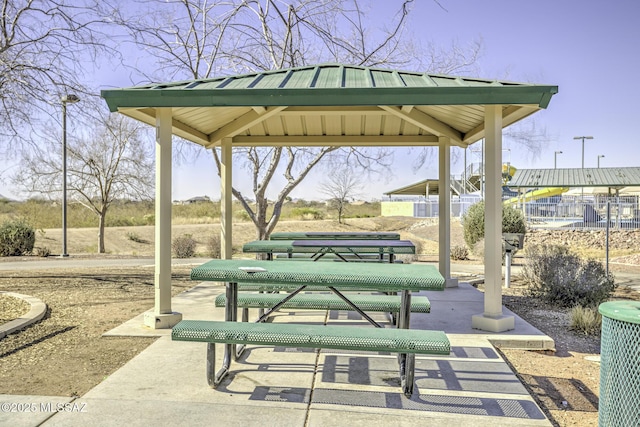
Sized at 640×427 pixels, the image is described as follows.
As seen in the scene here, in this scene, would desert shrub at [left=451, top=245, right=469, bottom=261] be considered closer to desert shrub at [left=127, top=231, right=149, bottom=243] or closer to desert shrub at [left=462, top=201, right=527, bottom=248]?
desert shrub at [left=462, top=201, right=527, bottom=248]

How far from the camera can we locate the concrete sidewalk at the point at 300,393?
3.73 m

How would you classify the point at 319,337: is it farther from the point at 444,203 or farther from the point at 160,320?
the point at 444,203

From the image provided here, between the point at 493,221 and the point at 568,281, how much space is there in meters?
3.38

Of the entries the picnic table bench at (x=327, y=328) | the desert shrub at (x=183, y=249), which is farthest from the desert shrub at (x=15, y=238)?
the picnic table bench at (x=327, y=328)

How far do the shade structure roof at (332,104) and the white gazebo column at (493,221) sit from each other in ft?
1.01

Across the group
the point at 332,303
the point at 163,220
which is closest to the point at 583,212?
the point at 332,303

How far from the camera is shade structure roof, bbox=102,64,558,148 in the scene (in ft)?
17.7

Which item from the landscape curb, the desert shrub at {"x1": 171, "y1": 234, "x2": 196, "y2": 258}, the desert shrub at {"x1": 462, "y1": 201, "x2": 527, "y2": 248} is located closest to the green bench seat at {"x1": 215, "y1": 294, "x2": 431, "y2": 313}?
the landscape curb

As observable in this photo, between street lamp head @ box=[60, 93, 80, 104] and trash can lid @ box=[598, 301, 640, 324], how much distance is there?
909cm

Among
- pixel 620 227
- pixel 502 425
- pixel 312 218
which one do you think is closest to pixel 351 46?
pixel 502 425

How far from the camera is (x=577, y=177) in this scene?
38.4 m

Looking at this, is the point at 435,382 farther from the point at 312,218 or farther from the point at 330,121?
the point at 312,218

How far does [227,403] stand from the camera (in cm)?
399

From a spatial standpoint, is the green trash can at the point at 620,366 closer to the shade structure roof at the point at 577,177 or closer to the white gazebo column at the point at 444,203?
the white gazebo column at the point at 444,203
